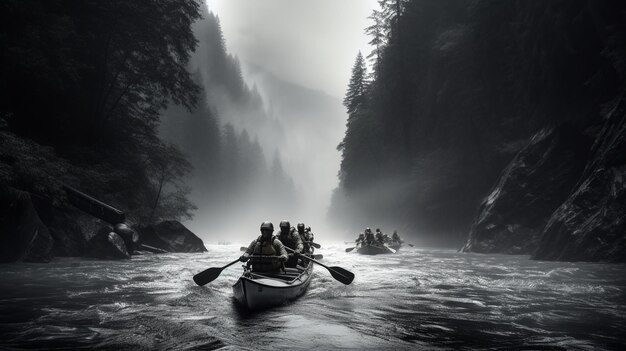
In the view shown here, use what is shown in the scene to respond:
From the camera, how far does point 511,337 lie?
5098 millimetres

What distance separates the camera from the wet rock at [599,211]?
13.0 meters

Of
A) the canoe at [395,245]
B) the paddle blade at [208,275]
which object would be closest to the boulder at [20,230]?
the paddle blade at [208,275]

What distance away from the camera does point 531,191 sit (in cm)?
1994

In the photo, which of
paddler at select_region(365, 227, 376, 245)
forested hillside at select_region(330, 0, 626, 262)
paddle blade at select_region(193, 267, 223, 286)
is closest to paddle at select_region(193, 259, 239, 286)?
paddle blade at select_region(193, 267, 223, 286)

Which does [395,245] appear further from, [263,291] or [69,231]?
[263,291]

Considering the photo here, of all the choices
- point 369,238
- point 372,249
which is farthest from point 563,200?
point 369,238

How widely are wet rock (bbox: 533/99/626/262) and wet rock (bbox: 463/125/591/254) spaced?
8.70 ft

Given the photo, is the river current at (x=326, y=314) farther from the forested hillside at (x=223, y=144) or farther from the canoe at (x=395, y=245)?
the forested hillside at (x=223, y=144)

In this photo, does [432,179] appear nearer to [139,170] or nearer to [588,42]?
[588,42]

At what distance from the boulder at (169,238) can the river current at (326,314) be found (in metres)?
10.3

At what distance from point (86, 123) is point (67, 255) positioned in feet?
28.3

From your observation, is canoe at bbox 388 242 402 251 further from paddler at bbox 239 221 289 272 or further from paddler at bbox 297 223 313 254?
paddler at bbox 239 221 289 272

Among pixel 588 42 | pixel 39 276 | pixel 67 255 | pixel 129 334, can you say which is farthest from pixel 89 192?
pixel 588 42

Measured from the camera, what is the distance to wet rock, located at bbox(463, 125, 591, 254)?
18484 millimetres
